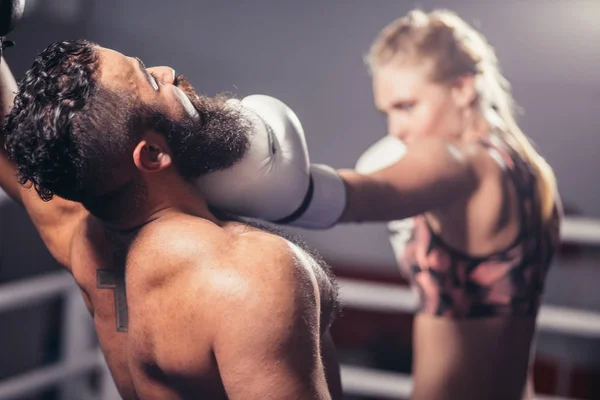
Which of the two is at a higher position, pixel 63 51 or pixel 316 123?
pixel 63 51

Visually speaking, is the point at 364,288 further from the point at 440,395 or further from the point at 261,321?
the point at 261,321

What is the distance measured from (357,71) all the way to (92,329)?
3.08 ft

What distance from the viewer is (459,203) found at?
1.34 meters

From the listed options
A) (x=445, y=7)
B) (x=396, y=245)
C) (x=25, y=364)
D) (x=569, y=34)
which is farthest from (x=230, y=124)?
(x=25, y=364)

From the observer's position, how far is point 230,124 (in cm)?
88

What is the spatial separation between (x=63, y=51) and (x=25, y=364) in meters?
1.31

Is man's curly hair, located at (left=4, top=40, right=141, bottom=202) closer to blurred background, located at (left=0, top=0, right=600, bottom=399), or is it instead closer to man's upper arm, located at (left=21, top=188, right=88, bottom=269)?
man's upper arm, located at (left=21, top=188, right=88, bottom=269)

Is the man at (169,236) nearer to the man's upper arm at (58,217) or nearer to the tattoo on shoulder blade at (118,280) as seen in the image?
the tattoo on shoulder blade at (118,280)

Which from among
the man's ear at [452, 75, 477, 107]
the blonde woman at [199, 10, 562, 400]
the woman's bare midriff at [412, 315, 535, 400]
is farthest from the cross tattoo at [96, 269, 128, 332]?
the man's ear at [452, 75, 477, 107]

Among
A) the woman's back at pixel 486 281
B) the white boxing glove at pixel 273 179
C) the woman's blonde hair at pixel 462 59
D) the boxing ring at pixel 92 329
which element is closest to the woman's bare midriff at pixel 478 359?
the woman's back at pixel 486 281

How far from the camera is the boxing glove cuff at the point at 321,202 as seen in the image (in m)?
1.01

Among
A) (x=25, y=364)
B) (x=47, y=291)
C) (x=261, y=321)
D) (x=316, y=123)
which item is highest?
(x=261, y=321)

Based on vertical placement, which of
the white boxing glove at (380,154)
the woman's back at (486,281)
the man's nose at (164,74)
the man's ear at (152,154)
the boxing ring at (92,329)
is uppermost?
the man's nose at (164,74)

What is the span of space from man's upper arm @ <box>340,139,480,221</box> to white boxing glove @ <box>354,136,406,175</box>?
0.08 metres
